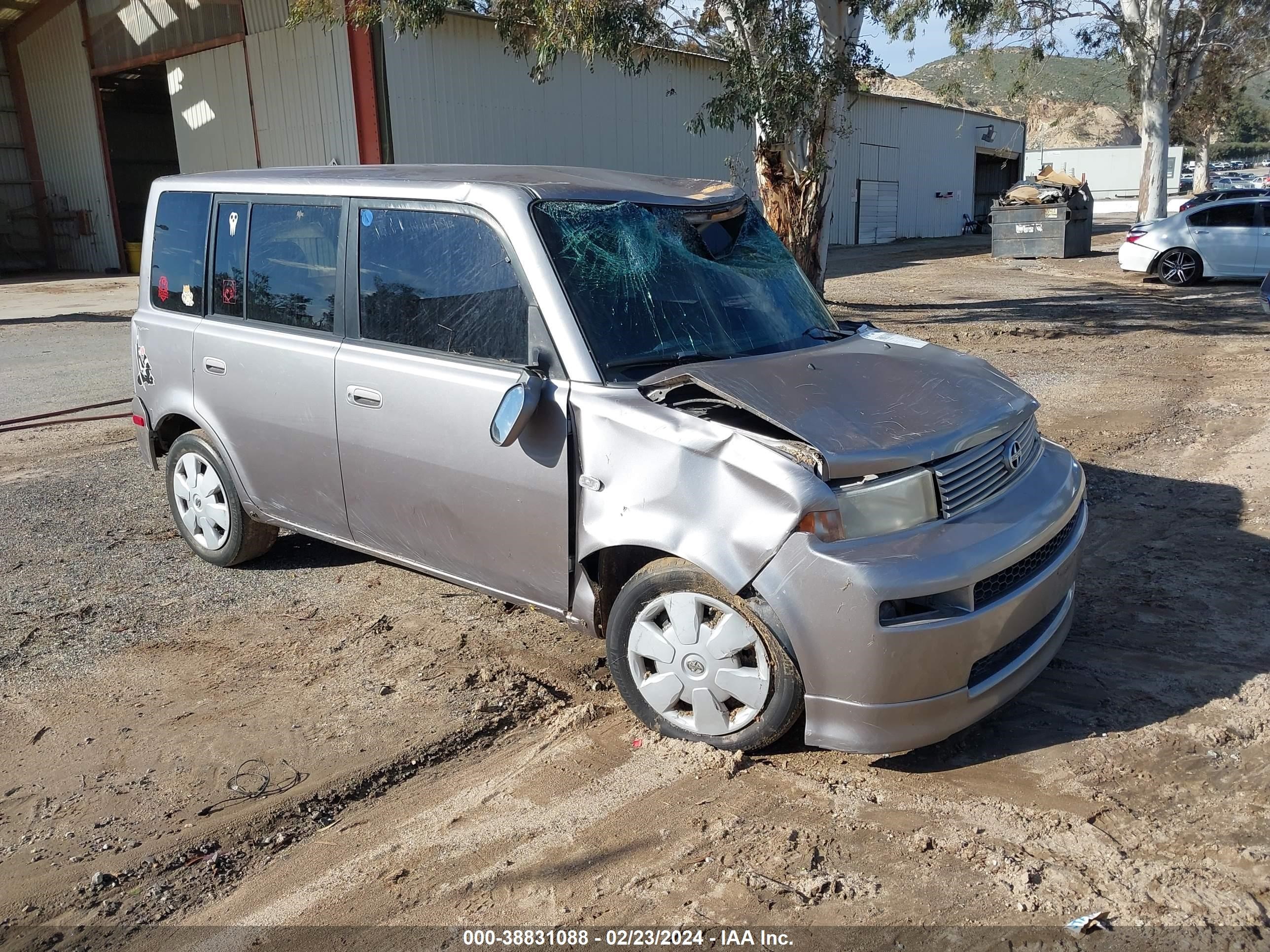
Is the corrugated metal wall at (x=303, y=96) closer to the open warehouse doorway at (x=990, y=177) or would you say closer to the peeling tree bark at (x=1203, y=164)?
the open warehouse doorway at (x=990, y=177)

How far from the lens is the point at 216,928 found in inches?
110

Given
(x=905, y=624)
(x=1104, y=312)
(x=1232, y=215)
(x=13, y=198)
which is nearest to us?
(x=905, y=624)

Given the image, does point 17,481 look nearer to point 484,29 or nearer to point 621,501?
point 621,501

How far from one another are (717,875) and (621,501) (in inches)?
49.0

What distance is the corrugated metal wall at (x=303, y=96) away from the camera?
65.8ft

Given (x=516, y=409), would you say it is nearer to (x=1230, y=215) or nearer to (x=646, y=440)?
(x=646, y=440)

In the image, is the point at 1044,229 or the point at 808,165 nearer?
the point at 808,165

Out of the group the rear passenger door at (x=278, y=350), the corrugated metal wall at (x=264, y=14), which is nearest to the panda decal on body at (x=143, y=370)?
the rear passenger door at (x=278, y=350)

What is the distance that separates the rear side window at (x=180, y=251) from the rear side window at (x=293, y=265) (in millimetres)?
435

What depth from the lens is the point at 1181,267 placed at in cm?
1931

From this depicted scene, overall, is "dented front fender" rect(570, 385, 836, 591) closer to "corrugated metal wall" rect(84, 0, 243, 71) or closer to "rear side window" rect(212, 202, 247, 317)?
"rear side window" rect(212, 202, 247, 317)

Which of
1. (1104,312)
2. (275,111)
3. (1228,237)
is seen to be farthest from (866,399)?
(275,111)

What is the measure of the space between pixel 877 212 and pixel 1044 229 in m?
12.8

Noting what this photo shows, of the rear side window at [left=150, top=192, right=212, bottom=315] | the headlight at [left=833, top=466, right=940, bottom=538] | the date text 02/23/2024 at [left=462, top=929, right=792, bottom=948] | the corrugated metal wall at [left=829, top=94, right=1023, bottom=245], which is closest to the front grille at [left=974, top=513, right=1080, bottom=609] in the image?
the headlight at [left=833, top=466, right=940, bottom=538]
